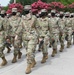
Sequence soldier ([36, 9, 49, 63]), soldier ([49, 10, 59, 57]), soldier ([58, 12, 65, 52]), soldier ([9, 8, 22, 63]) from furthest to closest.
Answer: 1. soldier ([58, 12, 65, 52])
2. soldier ([49, 10, 59, 57])
3. soldier ([9, 8, 22, 63])
4. soldier ([36, 9, 49, 63])

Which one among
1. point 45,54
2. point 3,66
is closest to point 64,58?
point 45,54

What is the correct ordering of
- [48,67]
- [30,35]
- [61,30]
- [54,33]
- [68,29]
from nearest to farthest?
[30,35], [48,67], [54,33], [61,30], [68,29]

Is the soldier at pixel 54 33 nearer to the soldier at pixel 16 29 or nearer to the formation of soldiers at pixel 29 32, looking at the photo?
the formation of soldiers at pixel 29 32

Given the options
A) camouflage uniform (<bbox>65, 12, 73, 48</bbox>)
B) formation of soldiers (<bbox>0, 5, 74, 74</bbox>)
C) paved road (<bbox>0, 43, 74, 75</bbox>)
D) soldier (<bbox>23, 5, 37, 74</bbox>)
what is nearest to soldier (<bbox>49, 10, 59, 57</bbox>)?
formation of soldiers (<bbox>0, 5, 74, 74</bbox>)

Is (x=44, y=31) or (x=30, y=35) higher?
(x=30, y=35)

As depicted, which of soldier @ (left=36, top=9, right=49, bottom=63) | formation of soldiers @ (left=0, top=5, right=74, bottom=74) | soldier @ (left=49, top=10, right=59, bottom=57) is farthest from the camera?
soldier @ (left=49, top=10, right=59, bottom=57)

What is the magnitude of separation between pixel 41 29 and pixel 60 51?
323cm

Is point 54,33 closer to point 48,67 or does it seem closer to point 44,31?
point 44,31

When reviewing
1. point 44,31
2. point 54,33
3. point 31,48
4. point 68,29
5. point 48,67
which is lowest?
point 48,67

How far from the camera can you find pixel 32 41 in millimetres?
9586

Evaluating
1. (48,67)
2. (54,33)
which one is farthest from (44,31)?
(54,33)

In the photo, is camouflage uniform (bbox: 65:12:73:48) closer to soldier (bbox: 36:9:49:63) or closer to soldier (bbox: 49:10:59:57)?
soldier (bbox: 49:10:59:57)

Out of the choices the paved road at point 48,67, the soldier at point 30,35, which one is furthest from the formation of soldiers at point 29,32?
the paved road at point 48,67

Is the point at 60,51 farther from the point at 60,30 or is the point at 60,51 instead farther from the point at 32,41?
the point at 32,41
